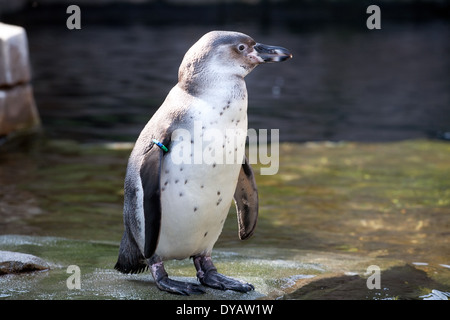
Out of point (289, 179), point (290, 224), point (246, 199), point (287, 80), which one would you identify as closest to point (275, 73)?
point (287, 80)

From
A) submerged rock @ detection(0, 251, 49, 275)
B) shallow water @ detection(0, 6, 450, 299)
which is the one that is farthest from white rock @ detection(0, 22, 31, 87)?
submerged rock @ detection(0, 251, 49, 275)

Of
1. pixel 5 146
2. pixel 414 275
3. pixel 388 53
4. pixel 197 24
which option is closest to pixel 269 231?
pixel 414 275

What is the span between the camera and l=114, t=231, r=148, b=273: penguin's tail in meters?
3.09

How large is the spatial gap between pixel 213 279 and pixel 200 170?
0.50 m

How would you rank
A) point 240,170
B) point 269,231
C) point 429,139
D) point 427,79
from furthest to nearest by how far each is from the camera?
point 427,79 → point 429,139 → point 269,231 → point 240,170

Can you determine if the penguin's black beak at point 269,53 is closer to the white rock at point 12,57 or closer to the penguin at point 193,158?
the penguin at point 193,158

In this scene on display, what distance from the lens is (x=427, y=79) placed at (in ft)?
38.3

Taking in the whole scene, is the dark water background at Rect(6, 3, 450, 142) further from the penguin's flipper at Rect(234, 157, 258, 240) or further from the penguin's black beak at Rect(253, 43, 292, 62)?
the penguin's black beak at Rect(253, 43, 292, 62)

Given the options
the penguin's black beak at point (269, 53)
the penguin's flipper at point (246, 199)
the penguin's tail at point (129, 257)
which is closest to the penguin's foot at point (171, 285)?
the penguin's tail at point (129, 257)

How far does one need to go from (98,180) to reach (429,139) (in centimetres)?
357

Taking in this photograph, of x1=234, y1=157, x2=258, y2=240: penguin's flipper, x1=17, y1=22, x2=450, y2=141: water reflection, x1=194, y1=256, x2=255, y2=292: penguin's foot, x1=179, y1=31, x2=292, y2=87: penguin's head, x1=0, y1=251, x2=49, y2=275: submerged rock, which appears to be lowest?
x1=17, y1=22, x2=450, y2=141: water reflection

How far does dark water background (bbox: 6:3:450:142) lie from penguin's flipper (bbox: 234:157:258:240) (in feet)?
14.4

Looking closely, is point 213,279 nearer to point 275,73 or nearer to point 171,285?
point 171,285
